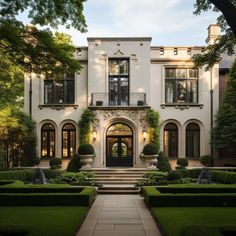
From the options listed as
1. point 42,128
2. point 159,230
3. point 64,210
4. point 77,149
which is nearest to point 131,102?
point 77,149

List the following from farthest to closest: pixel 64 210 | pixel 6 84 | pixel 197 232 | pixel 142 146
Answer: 1. pixel 6 84
2. pixel 142 146
3. pixel 64 210
4. pixel 197 232

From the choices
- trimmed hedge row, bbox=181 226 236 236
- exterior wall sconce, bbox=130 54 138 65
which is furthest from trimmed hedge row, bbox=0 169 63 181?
trimmed hedge row, bbox=181 226 236 236

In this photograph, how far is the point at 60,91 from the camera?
92.4 feet

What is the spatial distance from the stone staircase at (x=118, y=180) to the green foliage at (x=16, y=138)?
5433 mm

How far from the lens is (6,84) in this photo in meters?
36.4

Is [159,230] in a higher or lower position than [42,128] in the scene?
lower

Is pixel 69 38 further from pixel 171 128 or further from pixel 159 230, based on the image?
pixel 159 230

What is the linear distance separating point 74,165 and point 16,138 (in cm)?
433

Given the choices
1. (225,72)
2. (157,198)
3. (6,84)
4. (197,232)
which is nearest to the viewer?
(197,232)

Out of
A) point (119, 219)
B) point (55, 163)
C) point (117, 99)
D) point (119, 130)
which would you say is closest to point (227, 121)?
point (119, 130)

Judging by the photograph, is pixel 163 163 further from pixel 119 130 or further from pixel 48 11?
pixel 48 11

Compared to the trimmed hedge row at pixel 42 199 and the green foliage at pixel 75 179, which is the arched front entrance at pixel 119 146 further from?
the trimmed hedge row at pixel 42 199

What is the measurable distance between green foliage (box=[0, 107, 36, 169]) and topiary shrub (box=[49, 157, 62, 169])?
154cm

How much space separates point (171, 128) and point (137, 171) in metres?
5.49
